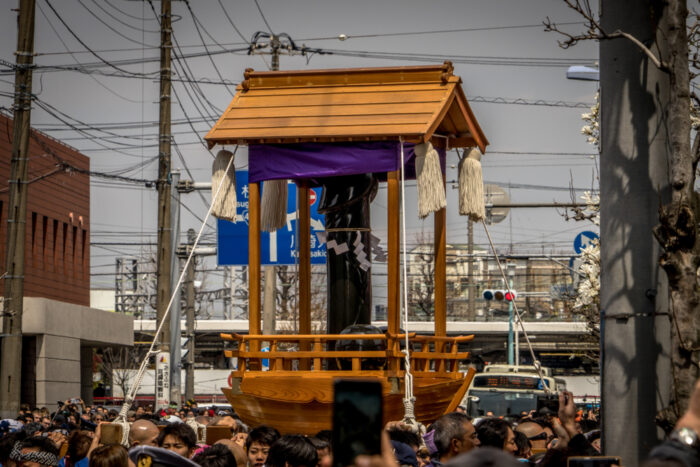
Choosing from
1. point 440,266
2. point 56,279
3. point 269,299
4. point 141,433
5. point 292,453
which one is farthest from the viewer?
point 56,279

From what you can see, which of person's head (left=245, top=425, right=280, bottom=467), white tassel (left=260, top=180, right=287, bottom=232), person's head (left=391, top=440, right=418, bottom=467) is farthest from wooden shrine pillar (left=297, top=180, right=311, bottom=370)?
person's head (left=391, top=440, right=418, bottom=467)

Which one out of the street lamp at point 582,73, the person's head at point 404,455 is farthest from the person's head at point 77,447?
the street lamp at point 582,73

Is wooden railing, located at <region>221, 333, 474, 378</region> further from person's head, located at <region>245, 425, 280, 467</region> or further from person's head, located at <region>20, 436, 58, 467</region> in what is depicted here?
person's head, located at <region>20, 436, 58, 467</region>

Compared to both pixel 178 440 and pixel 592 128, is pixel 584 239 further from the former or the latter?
pixel 178 440

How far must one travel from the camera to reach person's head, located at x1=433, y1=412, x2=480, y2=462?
7.61 metres

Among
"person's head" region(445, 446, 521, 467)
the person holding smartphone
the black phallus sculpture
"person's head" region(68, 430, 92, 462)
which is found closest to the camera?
"person's head" region(445, 446, 521, 467)

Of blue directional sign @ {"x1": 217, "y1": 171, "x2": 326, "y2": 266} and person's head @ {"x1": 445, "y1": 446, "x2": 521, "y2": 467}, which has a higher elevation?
blue directional sign @ {"x1": 217, "y1": 171, "x2": 326, "y2": 266}

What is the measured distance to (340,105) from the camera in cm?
1248

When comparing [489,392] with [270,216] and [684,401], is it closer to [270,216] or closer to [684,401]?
[270,216]

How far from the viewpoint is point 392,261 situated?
A: 1198 centimetres

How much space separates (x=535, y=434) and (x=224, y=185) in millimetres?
4435

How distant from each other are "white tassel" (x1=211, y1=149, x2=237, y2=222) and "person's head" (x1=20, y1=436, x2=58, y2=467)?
5.24 meters

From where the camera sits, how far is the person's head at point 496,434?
820cm

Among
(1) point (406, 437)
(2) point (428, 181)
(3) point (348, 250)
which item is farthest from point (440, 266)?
(1) point (406, 437)
